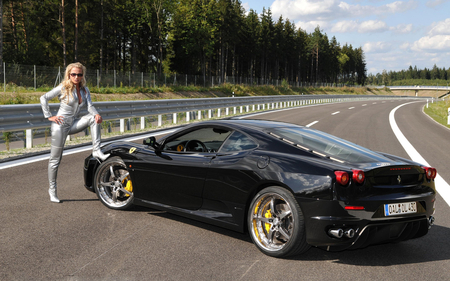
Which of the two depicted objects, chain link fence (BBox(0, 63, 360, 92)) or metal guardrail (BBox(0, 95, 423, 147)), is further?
chain link fence (BBox(0, 63, 360, 92))

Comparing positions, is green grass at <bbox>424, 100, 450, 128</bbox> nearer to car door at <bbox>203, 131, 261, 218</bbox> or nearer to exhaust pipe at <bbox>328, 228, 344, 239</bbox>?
car door at <bbox>203, 131, 261, 218</bbox>

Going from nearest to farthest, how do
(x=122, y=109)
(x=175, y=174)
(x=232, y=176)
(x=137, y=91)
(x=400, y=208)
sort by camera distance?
(x=400, y=208), (x=232, y=176), (x=175, y=174), (x=122, y=109), (x=137, y=91)

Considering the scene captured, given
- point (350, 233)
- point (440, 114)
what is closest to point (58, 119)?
point (350, 233)

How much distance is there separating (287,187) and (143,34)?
69.1 metres

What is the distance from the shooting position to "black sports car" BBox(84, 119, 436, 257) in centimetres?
362

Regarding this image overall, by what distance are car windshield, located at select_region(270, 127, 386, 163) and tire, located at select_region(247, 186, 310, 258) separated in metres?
0.59

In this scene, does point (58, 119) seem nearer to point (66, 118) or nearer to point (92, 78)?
point (66, 118)

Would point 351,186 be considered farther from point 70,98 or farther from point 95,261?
point 70,98

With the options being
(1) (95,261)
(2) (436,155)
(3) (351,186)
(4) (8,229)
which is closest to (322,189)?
(3) (351,186)

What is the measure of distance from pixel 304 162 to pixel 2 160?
6776 mm

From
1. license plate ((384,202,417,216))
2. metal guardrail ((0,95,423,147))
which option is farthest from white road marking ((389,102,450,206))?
metal guardrail ((0,95,423,147))

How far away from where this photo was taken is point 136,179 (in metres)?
5.21

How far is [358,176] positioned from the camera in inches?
142

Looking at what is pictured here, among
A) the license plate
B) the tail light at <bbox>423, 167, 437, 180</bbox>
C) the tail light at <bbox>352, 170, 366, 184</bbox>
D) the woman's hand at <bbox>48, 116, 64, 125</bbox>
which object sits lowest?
the license plate
